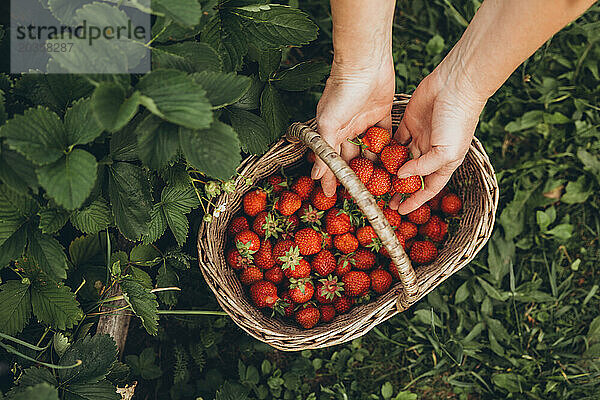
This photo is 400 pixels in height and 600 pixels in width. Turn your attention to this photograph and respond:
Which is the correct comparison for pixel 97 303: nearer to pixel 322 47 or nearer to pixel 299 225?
pixel 299 225

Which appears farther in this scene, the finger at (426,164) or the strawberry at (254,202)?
the strawberry at (254,202)

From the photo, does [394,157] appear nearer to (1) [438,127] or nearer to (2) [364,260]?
(1) [438,127]

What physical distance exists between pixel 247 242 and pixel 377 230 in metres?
0.42

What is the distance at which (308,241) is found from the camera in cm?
135

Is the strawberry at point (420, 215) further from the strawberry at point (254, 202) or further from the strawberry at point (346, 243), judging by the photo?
the strawberry at point (254, 202)

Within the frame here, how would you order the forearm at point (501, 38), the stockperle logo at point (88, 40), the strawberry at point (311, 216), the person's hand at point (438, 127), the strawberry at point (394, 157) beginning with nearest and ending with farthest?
the stockperle logo at point (88, 40) → the forearm at point (501, 38) → the person's hand at point (438, 127) → the strawberry at point (394, 157) → the strawberry at point (311, 216)

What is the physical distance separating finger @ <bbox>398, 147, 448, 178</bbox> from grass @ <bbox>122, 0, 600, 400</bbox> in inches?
18.8

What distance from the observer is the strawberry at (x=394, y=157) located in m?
1.29

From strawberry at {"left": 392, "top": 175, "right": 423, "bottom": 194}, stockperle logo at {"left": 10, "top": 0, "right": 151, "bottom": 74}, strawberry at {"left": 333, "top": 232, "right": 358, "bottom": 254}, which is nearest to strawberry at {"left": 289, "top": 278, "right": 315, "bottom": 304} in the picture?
strawberry at {"left": 333, "top": 232, "right": 358, "bottom": 254}

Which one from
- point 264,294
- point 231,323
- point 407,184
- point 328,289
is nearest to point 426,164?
point 407,184

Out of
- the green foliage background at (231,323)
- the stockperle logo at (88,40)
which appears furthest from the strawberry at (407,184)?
the stockperle logo at (88,40)

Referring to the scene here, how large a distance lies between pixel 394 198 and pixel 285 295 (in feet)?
1.35

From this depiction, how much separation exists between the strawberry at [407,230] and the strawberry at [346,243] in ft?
0.45

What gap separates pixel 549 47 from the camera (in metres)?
1.71
